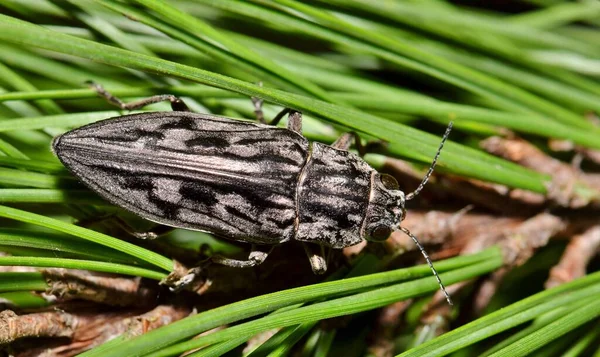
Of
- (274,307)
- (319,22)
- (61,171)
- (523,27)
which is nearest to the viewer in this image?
(274,307)

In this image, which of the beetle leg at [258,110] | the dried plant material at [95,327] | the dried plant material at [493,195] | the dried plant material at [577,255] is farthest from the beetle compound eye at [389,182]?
the dried plant material at [95,327]

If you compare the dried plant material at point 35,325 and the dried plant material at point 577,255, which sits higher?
the dried plant material at point 35,325

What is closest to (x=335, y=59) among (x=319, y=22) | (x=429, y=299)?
(x=319, y=22)

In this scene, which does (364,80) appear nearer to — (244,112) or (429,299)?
(244,112)

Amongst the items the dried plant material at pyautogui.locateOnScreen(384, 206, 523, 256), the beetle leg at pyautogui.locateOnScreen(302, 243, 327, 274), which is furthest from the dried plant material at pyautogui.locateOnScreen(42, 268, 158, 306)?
the dried plant material at pyautogui.locateOnScreen(384, 206, 523, 256)

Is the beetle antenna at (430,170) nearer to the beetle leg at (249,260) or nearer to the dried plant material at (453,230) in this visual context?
the dried plant material at (453,230)

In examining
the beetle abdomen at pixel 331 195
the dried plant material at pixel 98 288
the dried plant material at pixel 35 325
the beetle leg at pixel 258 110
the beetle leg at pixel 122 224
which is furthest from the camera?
the beetle abdomen at pixel 331 195

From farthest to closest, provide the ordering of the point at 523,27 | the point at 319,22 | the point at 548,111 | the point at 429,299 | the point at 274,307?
the point at 523,27 → the point at 548,111 → the point at 429,299 → the point at 319,22 → the point at 274,307

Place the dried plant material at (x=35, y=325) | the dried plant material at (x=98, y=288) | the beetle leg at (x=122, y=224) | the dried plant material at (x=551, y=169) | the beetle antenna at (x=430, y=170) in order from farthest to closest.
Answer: the dried plant material at (x=551, y=169) < the beetle antenna at (x=430, y=170) < the beetle leg at (x=122, y=224) < the dried plant material at (x=98, y=288) < the dried plant material at (x=35, y=325)

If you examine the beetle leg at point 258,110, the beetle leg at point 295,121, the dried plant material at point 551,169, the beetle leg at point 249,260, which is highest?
the beetle leg at point 258,110
